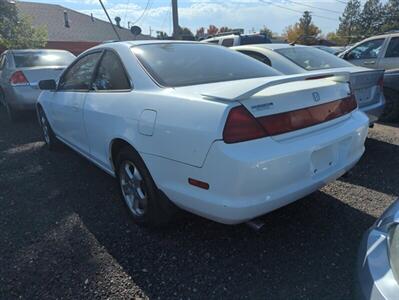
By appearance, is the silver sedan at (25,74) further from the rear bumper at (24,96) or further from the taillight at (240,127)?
the taillight at (240,127)

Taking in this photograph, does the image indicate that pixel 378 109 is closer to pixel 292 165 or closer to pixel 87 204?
pixel 292 165

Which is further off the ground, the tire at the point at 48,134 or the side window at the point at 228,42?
the side window at the point at 228,42

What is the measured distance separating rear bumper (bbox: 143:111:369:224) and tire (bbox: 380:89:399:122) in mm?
4366

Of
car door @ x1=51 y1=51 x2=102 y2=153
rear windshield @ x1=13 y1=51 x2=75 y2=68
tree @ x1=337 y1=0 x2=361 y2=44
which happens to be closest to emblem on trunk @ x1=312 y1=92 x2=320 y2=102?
car door @ x1=51 y1=51 x2=102 y2=153

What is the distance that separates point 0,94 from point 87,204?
646cm

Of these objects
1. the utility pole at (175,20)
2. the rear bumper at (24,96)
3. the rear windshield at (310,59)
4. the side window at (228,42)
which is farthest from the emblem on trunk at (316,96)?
the utility pole at (175,20)

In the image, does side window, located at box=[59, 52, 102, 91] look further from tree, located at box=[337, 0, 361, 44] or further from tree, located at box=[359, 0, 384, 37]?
tree, located at box=[337, 0, 361, 44]

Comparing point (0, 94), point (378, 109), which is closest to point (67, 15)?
point (0, 94)

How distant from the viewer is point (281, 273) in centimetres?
237

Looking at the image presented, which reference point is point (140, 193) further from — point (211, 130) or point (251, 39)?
point (251, 39)

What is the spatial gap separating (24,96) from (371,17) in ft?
255

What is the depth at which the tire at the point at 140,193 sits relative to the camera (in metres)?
2.65

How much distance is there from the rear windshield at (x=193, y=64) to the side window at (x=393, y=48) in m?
5.73

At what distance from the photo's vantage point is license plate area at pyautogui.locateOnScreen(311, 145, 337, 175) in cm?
237
